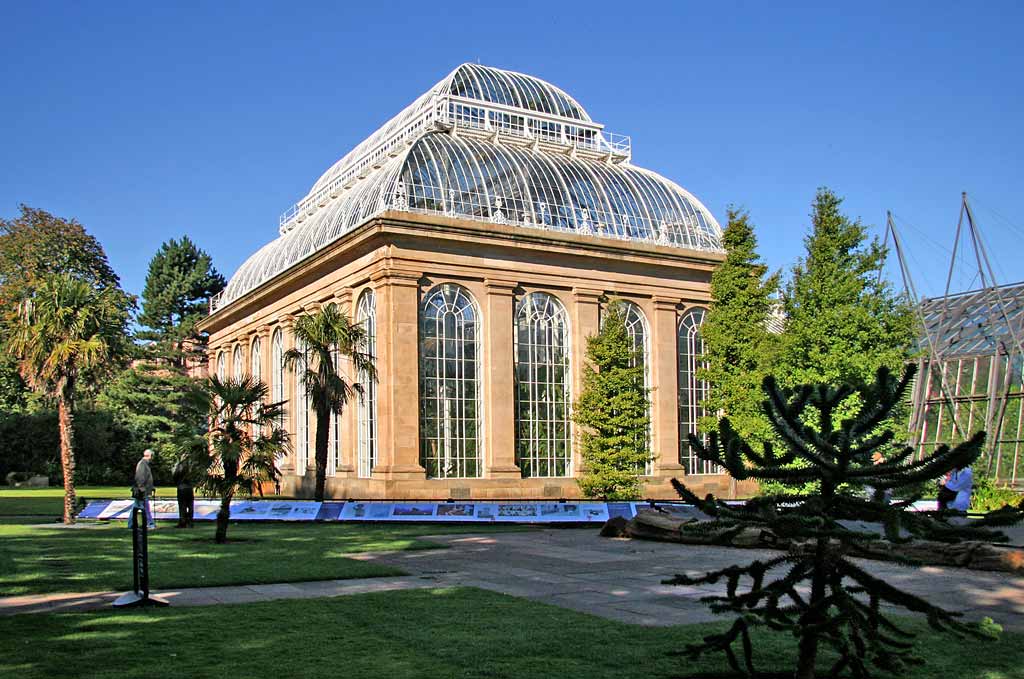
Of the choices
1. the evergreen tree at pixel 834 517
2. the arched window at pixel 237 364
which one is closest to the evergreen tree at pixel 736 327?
the arched window at pixel 237 364

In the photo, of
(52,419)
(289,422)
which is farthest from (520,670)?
(52,419)

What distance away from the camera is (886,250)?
35.5m

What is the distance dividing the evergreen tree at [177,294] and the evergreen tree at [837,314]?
2283 inches

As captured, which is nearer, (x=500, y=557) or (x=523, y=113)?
(x=500, y=557)

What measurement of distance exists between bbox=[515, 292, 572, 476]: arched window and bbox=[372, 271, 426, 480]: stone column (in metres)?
4.85

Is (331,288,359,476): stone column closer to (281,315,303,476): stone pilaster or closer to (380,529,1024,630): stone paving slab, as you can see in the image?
(281,315,303,476): stone pilaster

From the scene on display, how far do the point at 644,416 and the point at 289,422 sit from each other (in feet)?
59.7

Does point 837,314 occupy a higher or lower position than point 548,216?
lower

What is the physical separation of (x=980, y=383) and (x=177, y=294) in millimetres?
63060

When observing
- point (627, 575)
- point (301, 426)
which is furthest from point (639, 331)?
point (627, 575)

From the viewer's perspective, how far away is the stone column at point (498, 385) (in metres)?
40.3

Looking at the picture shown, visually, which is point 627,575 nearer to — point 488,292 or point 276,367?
point 488,292

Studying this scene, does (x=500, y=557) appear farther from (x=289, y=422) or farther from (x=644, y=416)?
(x=289, y=422)

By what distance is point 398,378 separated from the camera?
3862 centimetres
